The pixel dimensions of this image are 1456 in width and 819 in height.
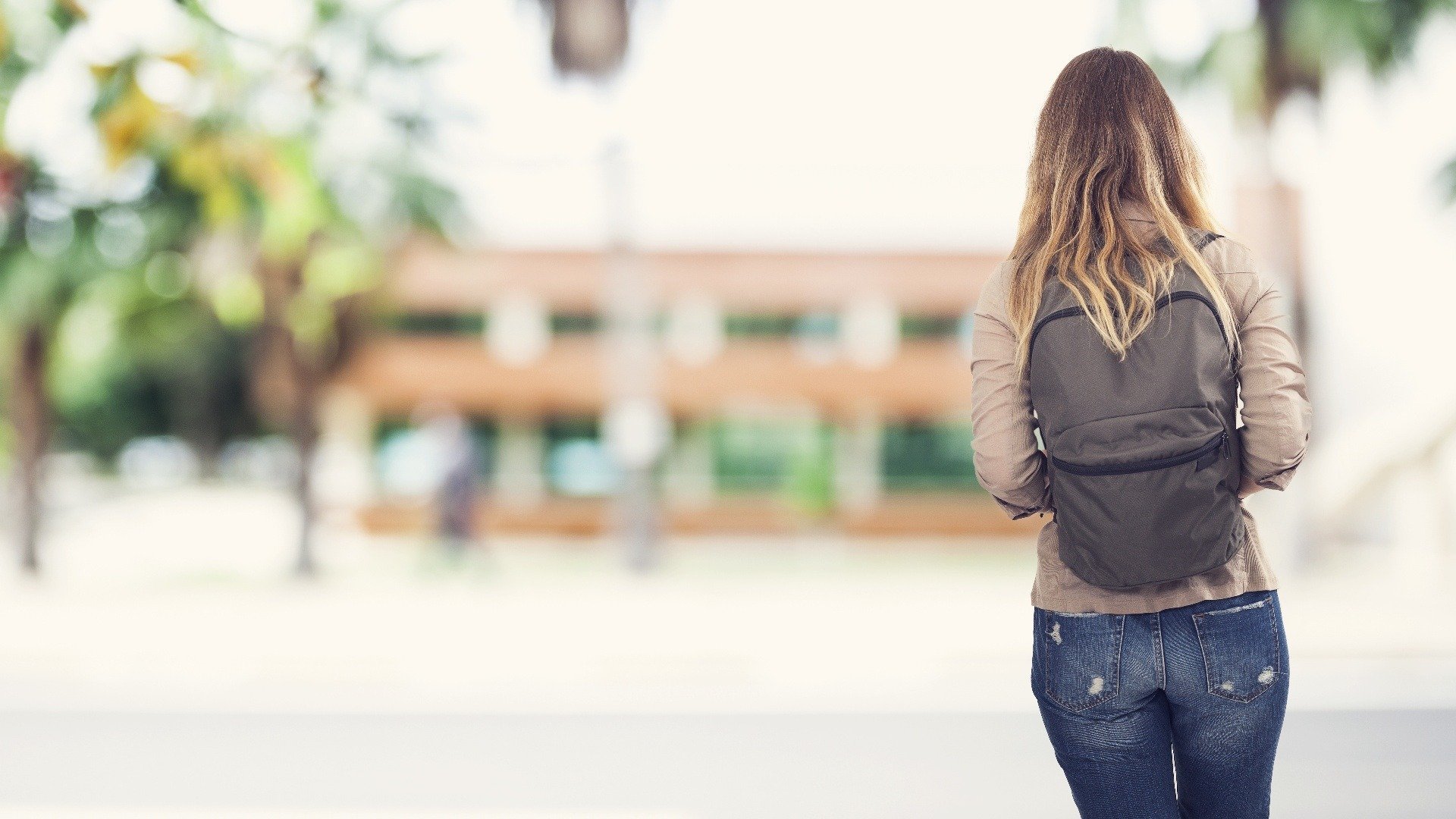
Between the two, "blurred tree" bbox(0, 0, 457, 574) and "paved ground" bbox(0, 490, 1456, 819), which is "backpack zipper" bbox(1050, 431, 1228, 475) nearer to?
"paved ground" bbox(0, 490, 1456, 819)

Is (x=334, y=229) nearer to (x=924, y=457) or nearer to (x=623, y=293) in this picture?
(x=623, y=293)

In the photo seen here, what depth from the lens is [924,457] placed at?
2311 cm

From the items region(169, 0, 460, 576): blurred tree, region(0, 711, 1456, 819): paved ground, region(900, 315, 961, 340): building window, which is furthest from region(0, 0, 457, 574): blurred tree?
region(900, 315, 961, 340): building window

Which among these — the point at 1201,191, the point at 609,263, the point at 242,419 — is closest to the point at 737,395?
the point at 609,263

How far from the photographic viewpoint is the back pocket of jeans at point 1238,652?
1.82m

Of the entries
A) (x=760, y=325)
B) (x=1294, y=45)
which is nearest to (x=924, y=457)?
(x=760, y=325)

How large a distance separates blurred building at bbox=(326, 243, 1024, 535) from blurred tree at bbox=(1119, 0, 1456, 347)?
315 inches

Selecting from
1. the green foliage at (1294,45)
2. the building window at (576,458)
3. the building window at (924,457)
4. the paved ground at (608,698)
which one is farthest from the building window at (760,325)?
the green foliage at (1294,45)

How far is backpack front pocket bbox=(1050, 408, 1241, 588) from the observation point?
5.89ft

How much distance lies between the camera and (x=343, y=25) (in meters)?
14.3

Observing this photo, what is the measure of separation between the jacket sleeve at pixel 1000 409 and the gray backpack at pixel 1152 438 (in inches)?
4.0

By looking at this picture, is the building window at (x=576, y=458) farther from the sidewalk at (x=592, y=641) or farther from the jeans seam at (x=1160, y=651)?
the jeans seam at (x=1160, y=651)

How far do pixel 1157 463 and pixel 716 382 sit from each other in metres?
21.2

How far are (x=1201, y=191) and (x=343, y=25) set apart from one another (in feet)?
46.0
